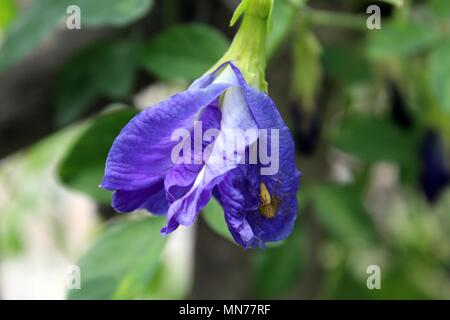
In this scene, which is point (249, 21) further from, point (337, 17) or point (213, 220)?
point (337, 17)

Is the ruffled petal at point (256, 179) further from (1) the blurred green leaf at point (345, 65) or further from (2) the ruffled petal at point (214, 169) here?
(1) the blurred green leaf at point (345, 65)

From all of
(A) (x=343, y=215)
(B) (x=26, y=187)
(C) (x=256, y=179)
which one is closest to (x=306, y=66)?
(A) (x=343, y=215)

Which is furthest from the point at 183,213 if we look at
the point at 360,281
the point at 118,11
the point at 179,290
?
the point at 179,290

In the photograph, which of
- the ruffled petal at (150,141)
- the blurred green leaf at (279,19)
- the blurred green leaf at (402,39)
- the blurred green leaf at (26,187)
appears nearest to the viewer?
the ruffled petal at (150,141)

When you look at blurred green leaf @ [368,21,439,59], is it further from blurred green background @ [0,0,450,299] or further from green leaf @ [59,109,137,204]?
green leaf @ [59,109,137,204]

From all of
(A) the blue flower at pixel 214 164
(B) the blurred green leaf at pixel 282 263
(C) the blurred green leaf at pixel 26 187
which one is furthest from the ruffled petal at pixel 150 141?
(C) the blurred green leaf at pixel 26 187

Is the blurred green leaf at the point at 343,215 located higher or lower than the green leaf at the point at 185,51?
lower

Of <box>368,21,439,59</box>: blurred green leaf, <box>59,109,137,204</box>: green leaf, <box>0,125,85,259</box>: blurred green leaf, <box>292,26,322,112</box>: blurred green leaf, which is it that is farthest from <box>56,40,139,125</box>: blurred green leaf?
<box>0,125,85,259</box>: blurred green leaf
